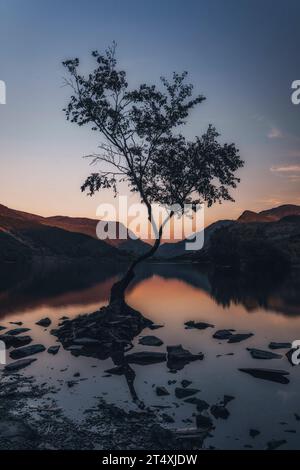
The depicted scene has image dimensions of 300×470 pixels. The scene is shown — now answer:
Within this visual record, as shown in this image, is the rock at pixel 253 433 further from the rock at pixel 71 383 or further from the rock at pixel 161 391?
the rock at pixel 71 383

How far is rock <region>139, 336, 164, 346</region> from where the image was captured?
2500 cm

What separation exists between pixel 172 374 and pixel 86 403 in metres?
5.28

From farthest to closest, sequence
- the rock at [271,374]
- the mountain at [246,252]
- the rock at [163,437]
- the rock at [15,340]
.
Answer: the mountain at [246,252]
the rock at [15,340]
the rock at [271,374]
the rock at [163,437]

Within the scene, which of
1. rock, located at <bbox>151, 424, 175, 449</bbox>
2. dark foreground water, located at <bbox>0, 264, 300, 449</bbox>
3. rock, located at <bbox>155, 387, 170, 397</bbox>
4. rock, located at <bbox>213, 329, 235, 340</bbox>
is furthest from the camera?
rock, located at <bbox>213, 329, 235, 340</bbox>

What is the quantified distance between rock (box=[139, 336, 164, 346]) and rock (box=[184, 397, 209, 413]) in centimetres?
1008

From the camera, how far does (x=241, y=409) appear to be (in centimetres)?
1412

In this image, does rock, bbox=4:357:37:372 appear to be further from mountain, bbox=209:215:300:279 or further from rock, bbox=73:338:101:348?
mountain, bbox=209:215:300:279

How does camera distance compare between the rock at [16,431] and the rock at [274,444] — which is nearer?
the rock at [274,444]

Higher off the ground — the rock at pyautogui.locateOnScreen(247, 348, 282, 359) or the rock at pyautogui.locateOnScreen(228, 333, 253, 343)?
the rock at pyautogui.locateOnScreen(247, 348, 282, 359)

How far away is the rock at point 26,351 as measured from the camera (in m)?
22.0

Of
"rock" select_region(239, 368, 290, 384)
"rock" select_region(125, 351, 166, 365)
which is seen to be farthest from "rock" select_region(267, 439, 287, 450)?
"rock" select_region(125, 351, 166, 365)

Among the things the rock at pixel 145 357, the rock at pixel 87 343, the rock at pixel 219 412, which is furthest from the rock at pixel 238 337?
the rock at pixel 219 412

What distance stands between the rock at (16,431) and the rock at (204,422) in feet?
17.8
